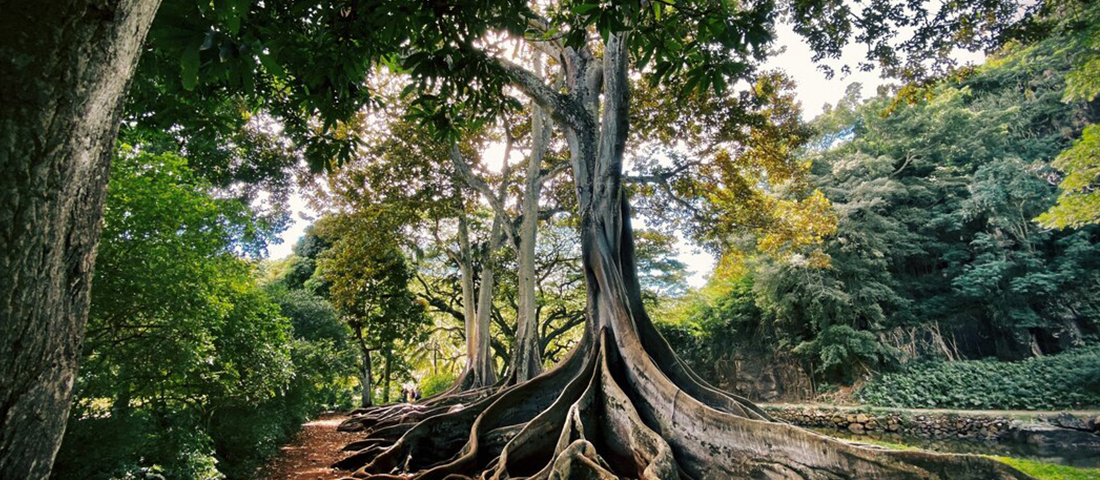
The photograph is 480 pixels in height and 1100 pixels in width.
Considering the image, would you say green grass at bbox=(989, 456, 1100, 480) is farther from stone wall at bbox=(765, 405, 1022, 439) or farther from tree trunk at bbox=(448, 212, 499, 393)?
tree trunk at bbox=(448, 212, 499, 393)

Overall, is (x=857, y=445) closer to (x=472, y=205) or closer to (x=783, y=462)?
(x=783, y=462)

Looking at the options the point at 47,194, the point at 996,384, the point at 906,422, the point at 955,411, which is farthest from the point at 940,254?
the point at 47,194

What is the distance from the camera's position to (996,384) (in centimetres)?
1342

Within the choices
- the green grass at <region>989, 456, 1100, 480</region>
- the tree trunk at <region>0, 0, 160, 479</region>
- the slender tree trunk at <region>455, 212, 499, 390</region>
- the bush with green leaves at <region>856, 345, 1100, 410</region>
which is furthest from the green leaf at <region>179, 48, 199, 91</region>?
the bush with green leaves at <region>856, 345, 1100, 410</region>

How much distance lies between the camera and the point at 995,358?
1485 centimetres

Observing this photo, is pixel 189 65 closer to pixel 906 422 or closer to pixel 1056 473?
pixel 1056 473

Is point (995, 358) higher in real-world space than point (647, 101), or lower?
lower

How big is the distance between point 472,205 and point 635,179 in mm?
5822

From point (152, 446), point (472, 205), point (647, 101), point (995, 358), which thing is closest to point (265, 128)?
point (472, 205)

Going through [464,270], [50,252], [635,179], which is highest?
[635,179]

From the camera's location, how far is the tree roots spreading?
2.63m

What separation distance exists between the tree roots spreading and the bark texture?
0.03ft

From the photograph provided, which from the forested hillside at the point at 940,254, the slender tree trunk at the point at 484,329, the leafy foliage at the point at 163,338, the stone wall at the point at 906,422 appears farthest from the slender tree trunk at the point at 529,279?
the stone wall at the point at 906,422

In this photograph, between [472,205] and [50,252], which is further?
[472,205]
